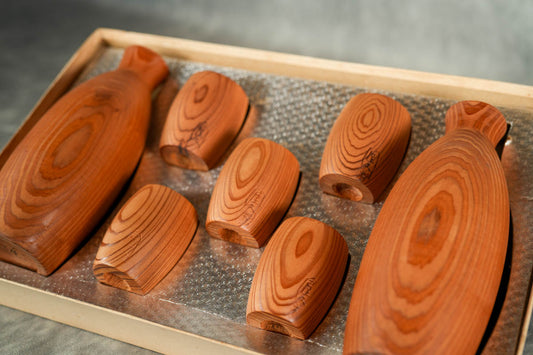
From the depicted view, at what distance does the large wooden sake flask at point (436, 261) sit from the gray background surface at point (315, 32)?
0.46 meters

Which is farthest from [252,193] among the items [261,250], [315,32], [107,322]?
[315,32]

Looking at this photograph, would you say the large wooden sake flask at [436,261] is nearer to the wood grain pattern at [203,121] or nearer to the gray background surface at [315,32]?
the wood grain pattern at [203,121]

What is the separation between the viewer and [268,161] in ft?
2.10

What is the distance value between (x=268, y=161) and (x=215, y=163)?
10 cm

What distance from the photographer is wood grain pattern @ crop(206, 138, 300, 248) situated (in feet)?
2.02

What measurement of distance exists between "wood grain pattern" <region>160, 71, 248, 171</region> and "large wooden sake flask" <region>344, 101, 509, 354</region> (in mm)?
243

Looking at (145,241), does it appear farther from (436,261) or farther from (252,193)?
(436,261)

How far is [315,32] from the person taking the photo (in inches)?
41.5

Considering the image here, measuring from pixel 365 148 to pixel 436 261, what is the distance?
18 cm

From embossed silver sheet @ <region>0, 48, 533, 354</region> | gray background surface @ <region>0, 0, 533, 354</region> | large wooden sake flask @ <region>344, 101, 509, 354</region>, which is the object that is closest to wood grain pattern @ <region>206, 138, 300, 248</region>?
embossed silver sheet @ <region>0, 48, 533, 354</region>

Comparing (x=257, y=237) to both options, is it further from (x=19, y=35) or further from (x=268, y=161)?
(x=19, y=35)

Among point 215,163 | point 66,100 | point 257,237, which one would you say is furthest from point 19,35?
point 257,237

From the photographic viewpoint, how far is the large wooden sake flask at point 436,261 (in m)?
0.46

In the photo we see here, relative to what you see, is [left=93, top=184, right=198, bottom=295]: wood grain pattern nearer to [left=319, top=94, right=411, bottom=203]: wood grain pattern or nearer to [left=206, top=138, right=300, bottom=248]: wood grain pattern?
[left=206, top=138, right=300, bottom=248]: wood grain pattern
